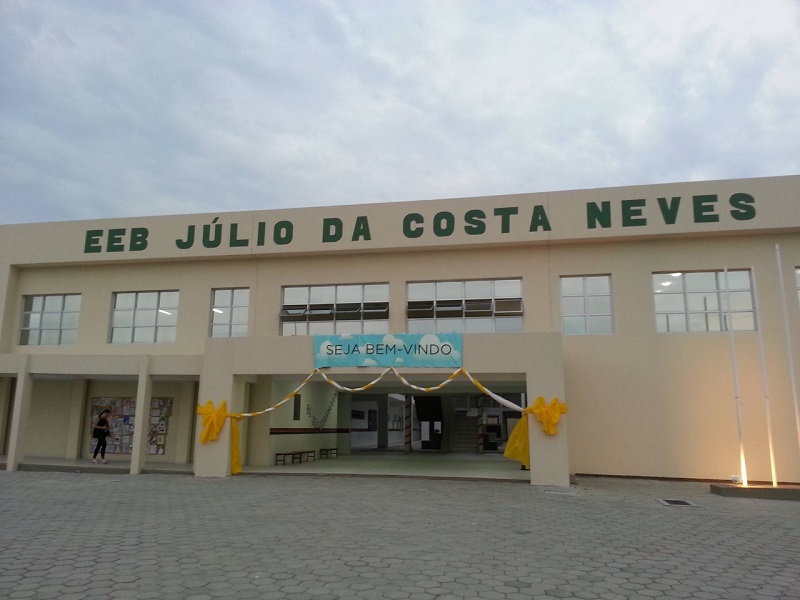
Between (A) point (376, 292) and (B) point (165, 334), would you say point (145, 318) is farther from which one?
(A) point (376, 292)

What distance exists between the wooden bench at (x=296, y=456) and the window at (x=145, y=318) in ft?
15.1

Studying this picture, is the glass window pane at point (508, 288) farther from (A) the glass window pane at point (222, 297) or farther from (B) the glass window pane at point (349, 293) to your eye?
(A) the glass window pane at point (222, 297)

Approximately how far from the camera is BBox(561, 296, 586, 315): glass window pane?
16.5 meters

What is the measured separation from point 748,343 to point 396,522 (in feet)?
35.9

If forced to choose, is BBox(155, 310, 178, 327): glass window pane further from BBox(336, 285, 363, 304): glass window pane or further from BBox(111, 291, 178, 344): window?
BBox(336, 285, 363, 304): glass window pane

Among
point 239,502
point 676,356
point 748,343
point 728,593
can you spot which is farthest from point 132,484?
point 748,343

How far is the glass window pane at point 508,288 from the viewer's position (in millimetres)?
16938

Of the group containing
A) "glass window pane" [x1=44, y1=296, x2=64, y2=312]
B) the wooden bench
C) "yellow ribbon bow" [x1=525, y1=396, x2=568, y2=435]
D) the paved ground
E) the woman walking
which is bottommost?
the paved ground

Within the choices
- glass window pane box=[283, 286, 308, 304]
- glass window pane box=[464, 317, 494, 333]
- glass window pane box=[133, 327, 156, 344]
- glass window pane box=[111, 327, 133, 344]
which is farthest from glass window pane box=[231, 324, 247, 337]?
glass window pane box=[464, 317, 494, 333]

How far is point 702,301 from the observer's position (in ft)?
52.9

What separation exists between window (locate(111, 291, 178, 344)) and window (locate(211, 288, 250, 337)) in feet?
3.96

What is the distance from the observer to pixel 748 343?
1550cm

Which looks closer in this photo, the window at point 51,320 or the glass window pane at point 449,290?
the glass window pane at point 449,290

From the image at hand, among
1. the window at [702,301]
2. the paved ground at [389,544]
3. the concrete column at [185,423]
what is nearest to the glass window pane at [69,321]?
the concrete column at [185,423]
